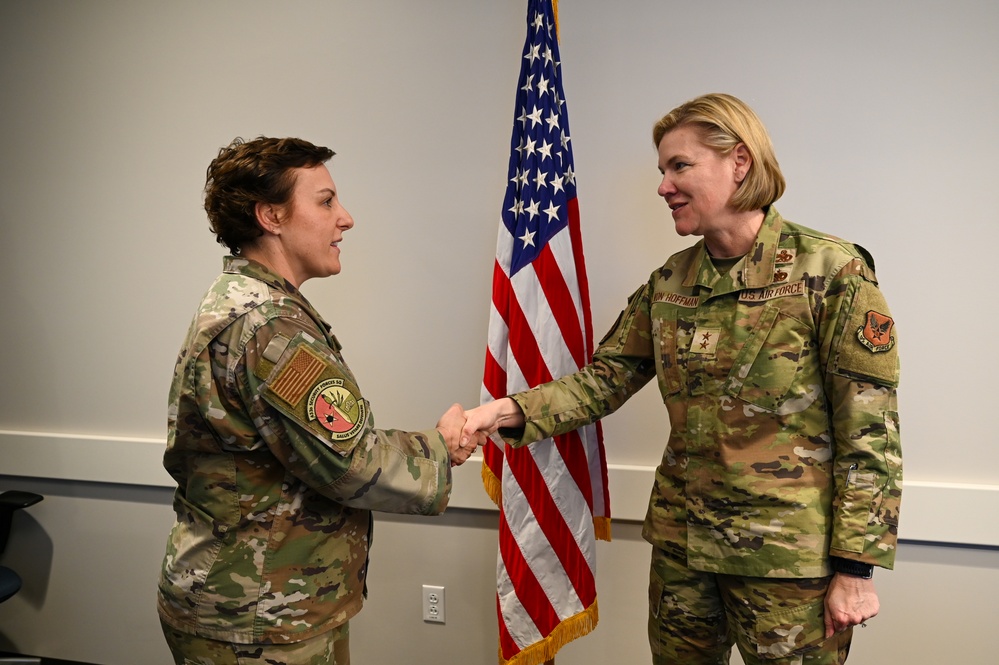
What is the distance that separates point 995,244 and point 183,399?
2.04 meters

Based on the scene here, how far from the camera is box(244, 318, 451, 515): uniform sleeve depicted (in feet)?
4.06

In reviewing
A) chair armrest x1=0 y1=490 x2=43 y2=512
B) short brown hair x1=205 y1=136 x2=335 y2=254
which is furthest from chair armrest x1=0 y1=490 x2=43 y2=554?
short brown hair x1=205 y1=136 x2=335 y2=254

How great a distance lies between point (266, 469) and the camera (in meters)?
1.32

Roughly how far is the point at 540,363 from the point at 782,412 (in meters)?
0.68

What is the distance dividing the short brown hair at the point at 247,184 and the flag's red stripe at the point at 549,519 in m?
0.90

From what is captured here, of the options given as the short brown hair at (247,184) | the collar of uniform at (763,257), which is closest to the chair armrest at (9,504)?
the short brown hair at (247,184)

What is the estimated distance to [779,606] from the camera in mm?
1388

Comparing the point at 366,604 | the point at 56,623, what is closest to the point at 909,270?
the point at 366,604

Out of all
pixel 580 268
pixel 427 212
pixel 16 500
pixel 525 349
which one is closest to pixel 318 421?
pixel 525 349

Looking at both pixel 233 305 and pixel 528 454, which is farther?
pixel 528 454

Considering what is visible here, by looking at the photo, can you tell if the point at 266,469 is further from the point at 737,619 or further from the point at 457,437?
the point at 737,619

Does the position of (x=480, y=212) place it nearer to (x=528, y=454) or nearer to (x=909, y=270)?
(x=528, y=454)

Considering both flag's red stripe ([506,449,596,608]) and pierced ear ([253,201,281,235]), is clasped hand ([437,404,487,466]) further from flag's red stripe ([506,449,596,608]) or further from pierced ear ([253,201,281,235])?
pierced ear ([253,201,281,235])

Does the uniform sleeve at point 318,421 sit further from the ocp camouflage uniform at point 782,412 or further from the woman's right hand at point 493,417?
the ocp camouflage uniform at point 782,412
